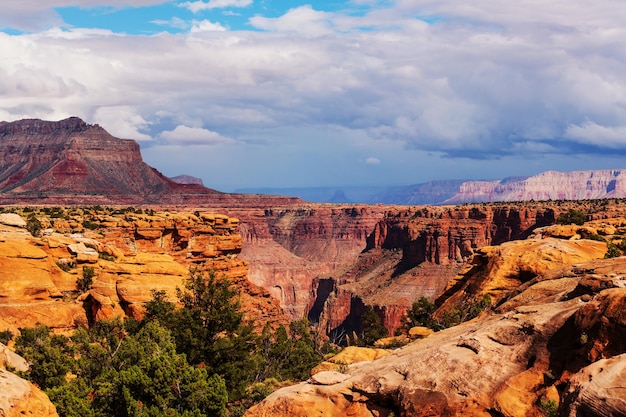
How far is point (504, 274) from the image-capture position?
1431 inches

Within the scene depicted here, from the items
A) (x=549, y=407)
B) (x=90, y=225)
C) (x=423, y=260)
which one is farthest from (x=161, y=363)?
(x=423, y=260)

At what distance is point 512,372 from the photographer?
55.1 ft

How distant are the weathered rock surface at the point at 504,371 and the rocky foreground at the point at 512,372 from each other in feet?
0.08

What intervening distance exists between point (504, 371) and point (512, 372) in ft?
0.61

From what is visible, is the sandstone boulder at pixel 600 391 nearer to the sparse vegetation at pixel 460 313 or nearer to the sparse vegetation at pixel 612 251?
the sparse vegetation at pixel 460 313

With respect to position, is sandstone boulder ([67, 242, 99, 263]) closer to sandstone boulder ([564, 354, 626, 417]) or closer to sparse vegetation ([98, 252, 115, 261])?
sparse vegetation ([98, 252, 115, 261])

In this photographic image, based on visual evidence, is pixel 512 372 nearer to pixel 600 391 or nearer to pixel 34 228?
pixel 600 391

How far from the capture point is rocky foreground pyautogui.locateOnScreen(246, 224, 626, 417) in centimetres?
1394

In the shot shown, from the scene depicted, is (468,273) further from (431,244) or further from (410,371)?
(431,244)

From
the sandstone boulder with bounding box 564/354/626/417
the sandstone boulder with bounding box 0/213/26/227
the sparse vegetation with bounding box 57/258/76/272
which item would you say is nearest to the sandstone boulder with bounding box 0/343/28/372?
the sparse vegetation with bounding box 57/258/76/272

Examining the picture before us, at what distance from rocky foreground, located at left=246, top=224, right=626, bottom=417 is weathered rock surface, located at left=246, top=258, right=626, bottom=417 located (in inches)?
0.9

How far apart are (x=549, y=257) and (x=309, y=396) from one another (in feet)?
64.0

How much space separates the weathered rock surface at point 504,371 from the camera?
50.5ft

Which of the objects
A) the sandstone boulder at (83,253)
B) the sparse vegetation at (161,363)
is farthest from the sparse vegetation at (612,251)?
the sandstone boulder at (83,253)
